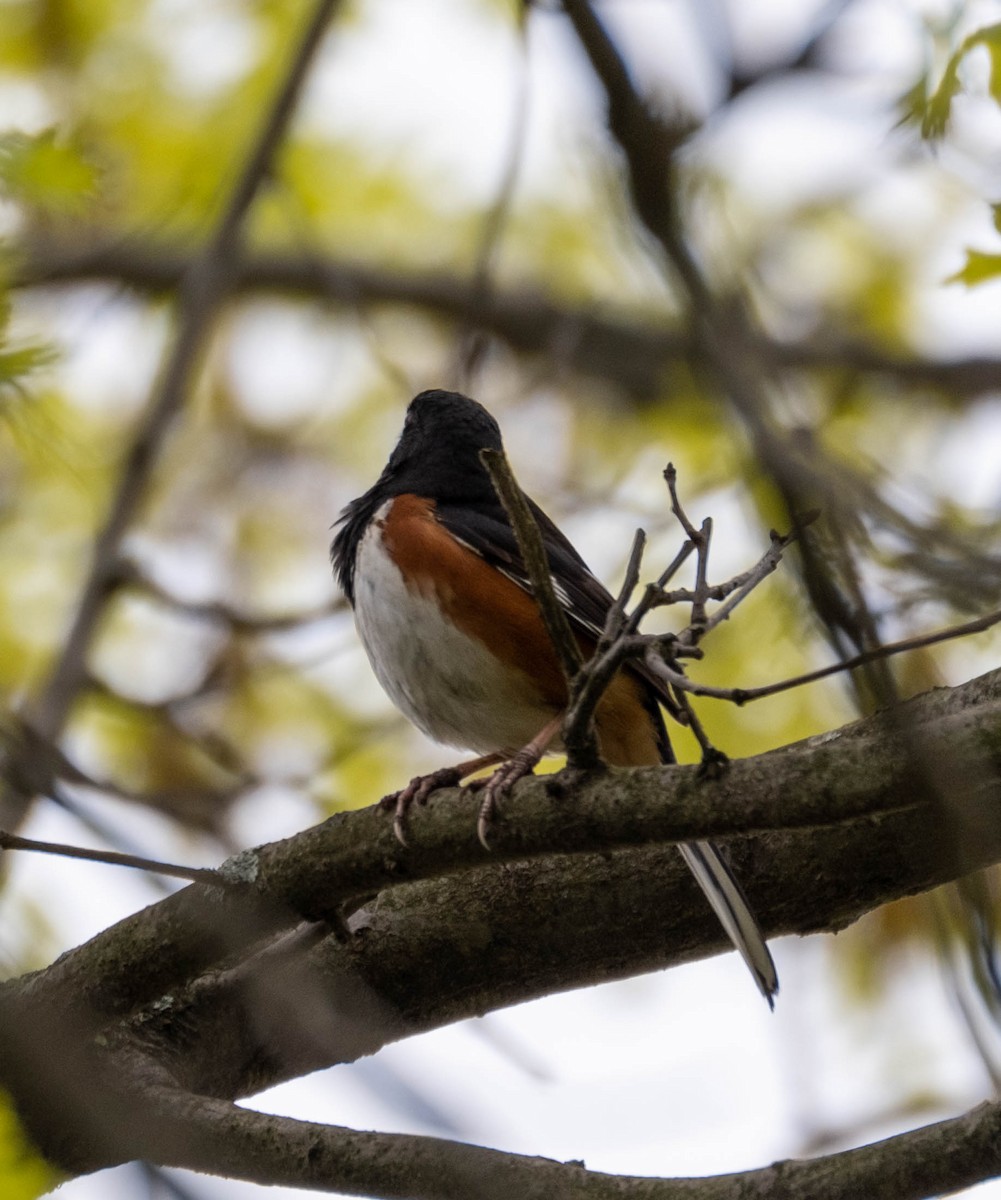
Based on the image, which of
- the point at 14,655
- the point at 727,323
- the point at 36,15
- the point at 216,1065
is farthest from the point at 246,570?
the point at 727,323

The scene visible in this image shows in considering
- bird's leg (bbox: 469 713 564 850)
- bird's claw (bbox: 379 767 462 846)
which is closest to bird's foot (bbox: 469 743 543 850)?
bird's leg (bbox: 469 713 564 850)

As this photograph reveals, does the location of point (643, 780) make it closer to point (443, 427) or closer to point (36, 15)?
point (443, 427)

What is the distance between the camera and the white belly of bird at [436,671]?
3.39 m

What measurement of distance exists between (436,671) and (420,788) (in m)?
0.79

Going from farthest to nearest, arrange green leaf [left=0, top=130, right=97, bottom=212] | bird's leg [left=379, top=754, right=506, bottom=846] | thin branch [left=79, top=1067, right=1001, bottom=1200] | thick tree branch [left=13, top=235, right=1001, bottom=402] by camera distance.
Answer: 1. thick tree branch [left=13, top=235, right=1001, bottom=402]
2. bird's leg [left=379, top=754, right=506, bottom=846]
3. green leaf [left=0, top=130, right=97, bottom=212]
4. thin branch [left=79, top=1067, right=1001, bottom=1200]

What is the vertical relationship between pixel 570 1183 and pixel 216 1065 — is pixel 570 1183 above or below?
below

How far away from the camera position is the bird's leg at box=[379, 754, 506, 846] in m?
2.31


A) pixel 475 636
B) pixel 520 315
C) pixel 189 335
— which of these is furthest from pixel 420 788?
pixel 520 315

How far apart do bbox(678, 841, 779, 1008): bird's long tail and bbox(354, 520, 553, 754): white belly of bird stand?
2.71ft

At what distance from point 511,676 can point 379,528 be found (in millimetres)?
583

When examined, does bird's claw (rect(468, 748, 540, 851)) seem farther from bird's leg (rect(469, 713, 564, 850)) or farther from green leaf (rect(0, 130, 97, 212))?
green leaf (rect(0, 130, 97, 212))

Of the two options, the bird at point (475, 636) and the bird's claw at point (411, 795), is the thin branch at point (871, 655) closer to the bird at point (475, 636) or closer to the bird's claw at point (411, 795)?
the bird's claw at point (411, 795)

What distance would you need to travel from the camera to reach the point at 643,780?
205cm

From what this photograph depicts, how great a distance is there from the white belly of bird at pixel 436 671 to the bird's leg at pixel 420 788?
114 millimetres
